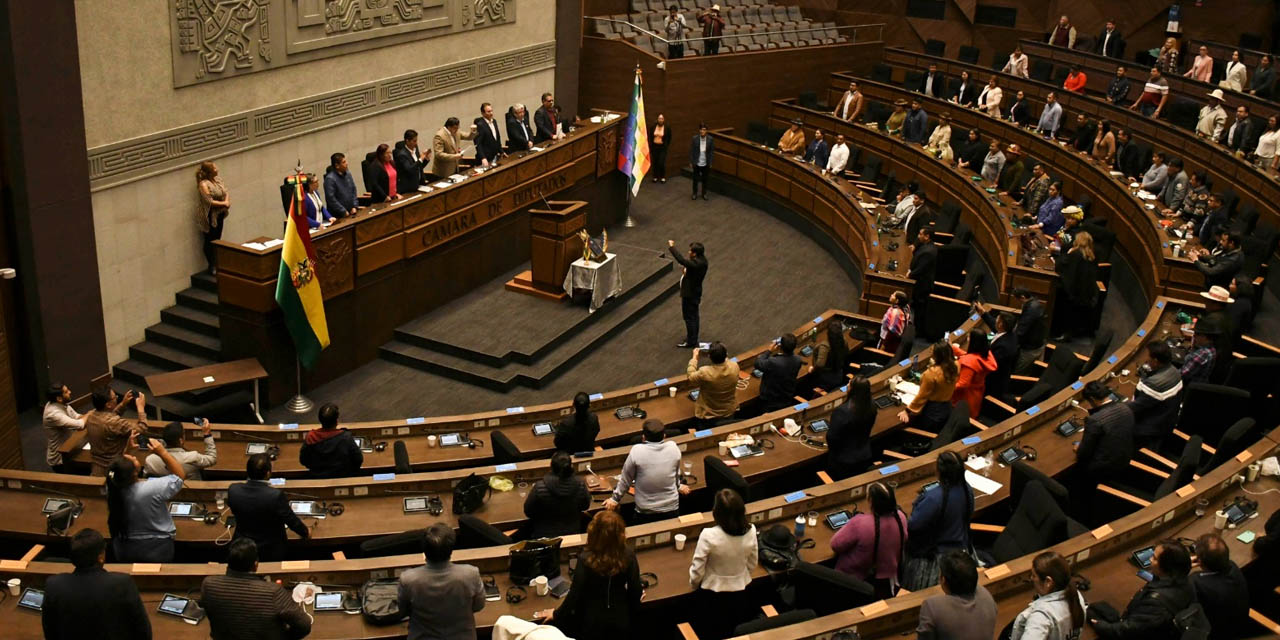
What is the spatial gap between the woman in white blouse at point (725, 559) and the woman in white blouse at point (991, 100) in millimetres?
14142

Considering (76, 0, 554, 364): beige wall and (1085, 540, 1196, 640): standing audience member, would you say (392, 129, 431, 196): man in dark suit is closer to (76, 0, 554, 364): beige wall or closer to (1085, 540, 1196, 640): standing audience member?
(76, 0, 554, 364): beige wall

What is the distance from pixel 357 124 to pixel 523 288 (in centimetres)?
307

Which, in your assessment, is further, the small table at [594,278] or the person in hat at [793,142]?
the person in hat at [793,142]

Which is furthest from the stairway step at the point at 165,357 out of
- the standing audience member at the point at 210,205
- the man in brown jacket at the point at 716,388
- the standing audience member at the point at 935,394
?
the standing audience member at the point at 935,394

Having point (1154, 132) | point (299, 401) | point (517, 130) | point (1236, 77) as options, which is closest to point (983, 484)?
point (299, 401)

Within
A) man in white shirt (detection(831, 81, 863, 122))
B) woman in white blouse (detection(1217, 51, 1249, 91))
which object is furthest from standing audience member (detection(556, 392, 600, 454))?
woman in white blouse (detection(1217, 51, 1249, 91))

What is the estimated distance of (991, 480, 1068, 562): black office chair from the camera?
6602 millimetres

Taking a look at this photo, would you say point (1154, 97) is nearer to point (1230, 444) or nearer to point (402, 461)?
point (1230, 444)

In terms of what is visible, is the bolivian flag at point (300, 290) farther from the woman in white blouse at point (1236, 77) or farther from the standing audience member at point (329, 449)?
the woman in white blouse at point (1236, 77)

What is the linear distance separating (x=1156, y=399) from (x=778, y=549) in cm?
363

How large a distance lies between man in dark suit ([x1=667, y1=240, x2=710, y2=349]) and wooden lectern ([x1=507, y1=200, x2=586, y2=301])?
1432 mm

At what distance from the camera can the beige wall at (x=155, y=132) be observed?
35.3ft

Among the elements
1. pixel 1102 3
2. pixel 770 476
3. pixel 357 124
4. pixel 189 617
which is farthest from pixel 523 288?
pixel 1102 3

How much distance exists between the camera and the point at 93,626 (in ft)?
17.2
